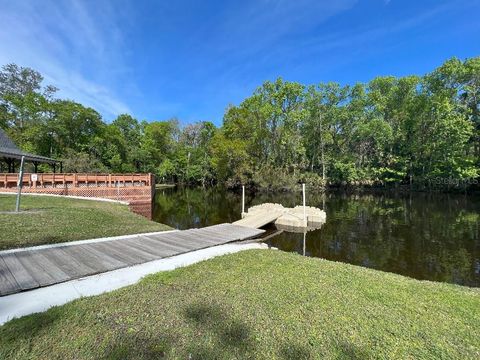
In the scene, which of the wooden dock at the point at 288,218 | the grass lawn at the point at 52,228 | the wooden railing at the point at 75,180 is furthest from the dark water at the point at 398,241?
the wooden railing at the point at 75,180

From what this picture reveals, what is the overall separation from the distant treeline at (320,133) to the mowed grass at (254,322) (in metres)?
29.8

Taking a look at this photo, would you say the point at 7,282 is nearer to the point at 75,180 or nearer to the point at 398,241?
the point at 398,241

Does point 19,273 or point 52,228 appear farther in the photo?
point 52,228

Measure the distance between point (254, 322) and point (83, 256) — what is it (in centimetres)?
379

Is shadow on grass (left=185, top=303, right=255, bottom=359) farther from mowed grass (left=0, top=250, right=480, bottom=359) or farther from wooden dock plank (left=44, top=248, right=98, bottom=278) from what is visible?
wooden dock plank (left=44, top=248, right=98, bottom=278)

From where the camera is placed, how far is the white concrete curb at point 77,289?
9.93 ft

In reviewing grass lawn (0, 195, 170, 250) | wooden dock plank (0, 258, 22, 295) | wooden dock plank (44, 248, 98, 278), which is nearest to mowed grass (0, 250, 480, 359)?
wooden dock plank (0, 258, 22, 295)

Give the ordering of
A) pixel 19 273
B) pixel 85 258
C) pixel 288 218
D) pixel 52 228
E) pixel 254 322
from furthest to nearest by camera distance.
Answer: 1. pixel 288 218
2. pixel 52 228
3. pixel 85 258
4. pixel 19 273
5. pixel 254 322

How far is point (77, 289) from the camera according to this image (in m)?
3.56

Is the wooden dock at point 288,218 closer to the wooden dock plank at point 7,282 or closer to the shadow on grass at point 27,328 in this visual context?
the wooden dock plank at point 7,282

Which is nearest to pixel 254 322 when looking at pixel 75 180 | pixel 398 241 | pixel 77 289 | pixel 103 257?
pixel 77 289

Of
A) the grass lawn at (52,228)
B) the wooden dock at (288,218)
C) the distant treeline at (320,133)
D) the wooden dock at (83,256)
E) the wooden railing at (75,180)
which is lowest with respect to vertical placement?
the wooden dock at (288,218)

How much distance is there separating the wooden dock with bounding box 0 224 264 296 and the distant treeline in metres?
27.6

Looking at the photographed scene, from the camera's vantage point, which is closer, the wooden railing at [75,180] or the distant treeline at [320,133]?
the wooden railing at [75,180]
